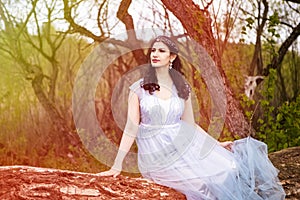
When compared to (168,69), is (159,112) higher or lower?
lower

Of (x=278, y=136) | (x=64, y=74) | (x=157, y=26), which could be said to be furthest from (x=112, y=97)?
(x=278, y=136)

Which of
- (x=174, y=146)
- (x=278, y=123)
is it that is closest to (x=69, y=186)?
(x=174, y=146)

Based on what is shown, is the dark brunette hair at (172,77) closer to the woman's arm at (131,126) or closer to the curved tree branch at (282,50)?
the woman's arm at (131,126)

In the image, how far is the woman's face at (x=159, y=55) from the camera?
2.01m

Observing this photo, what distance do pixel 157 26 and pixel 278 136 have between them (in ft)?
3.31

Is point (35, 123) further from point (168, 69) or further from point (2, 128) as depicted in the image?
point (168, 69)

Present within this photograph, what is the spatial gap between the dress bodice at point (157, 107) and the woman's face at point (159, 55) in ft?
0.30

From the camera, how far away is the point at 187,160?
2.00 metres

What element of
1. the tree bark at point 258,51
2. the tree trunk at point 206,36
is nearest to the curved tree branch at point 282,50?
the tree bark at point 258,51

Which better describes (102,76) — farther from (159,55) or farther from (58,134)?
(159,55)

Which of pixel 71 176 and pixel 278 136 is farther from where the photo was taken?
pixel 278 136

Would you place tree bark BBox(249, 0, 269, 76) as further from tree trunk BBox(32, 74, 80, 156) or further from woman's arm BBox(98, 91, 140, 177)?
woman's arm BBox(98, 91, 140, 177)

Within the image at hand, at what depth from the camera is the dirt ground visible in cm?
Result: 187

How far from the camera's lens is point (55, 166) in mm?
3107
